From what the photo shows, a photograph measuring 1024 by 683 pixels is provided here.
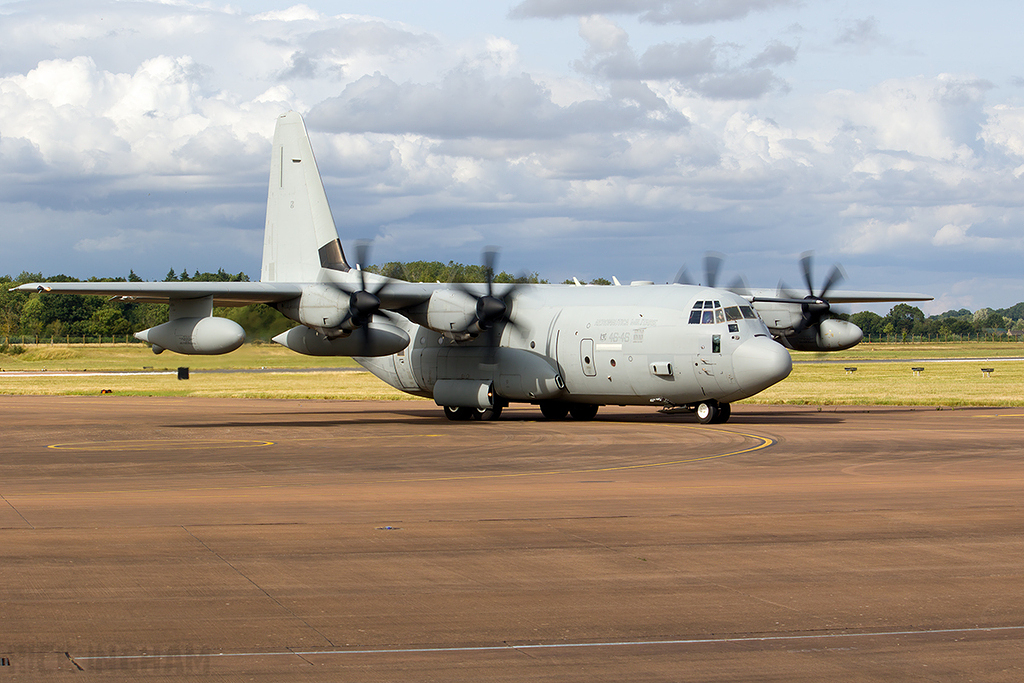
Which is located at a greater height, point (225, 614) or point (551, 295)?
point (551, 295)

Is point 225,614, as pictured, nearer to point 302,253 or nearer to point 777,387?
point 302,253


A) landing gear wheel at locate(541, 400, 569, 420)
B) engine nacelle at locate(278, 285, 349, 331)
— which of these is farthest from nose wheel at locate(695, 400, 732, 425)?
engine nacelle at locate(278, 285, 349, 331)

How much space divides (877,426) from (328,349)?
54.5 ft

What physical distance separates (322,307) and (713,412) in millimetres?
12179

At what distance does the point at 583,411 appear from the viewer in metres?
37.0

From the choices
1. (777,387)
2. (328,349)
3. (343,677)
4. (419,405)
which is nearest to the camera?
(343,677)

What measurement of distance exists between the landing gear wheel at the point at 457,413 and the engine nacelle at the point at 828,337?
11313 mm

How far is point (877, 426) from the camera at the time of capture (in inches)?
1241

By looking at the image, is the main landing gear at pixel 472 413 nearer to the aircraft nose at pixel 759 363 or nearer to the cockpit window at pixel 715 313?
the cockpit window at pixel 715 313

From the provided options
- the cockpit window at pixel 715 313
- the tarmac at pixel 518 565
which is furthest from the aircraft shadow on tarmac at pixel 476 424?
the tarmac at pixel 518 565

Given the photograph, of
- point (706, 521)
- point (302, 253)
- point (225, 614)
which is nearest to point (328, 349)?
point (302, 253)

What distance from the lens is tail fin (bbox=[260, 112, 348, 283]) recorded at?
39562mm

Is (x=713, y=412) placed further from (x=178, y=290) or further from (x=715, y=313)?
(x=178, y=290)

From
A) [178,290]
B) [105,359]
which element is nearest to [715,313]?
[178,290]
